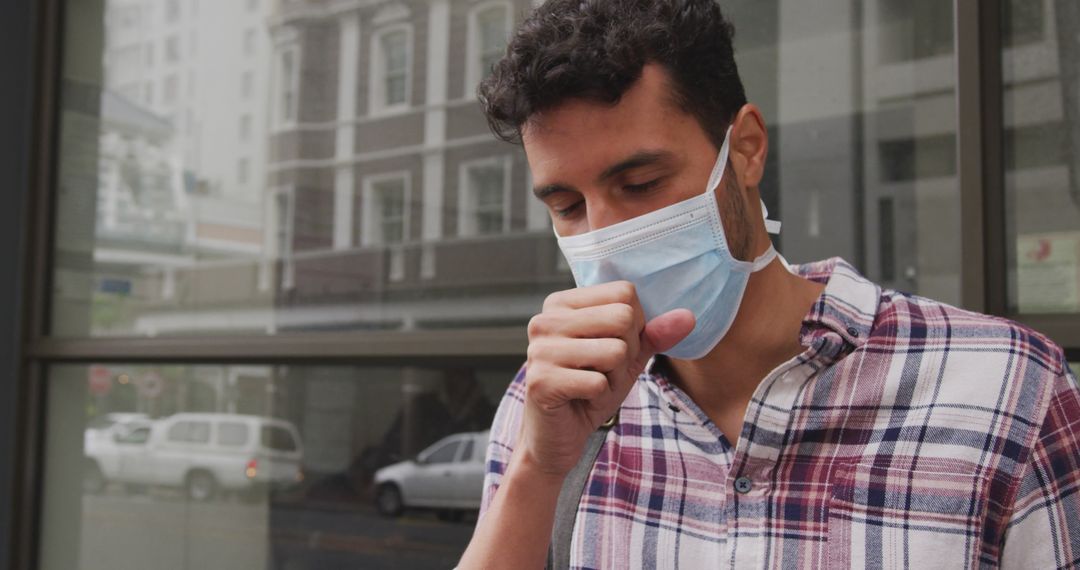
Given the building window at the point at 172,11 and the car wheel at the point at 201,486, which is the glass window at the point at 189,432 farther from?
the building window at the point at 172,11

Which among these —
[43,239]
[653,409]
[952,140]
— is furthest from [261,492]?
[952,140]

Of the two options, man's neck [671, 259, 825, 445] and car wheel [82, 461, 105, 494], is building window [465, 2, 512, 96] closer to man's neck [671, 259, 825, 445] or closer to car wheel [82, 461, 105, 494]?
man's neck [671, 259, 825, 445]

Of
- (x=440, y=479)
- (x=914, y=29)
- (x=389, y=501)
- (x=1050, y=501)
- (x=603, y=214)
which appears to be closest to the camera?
(x=1050, y=501)

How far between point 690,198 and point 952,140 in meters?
0.94

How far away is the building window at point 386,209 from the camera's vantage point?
3.12 m

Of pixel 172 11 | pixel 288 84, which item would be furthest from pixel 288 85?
pixel 172 11

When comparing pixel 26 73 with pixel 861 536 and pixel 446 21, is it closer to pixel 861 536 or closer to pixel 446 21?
pixel 446 21

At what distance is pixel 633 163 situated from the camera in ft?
4.62

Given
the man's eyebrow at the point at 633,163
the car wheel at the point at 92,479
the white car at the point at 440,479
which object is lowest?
the car wheel at the point at 92,479

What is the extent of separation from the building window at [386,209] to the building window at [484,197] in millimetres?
225

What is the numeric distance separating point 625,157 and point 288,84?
2.31m

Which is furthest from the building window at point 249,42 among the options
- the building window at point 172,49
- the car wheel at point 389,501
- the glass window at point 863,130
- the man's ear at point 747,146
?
the man's ear at point 747,146

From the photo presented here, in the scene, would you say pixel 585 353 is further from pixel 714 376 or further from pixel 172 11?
pixel 172 11

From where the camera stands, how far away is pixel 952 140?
82.9 inches
